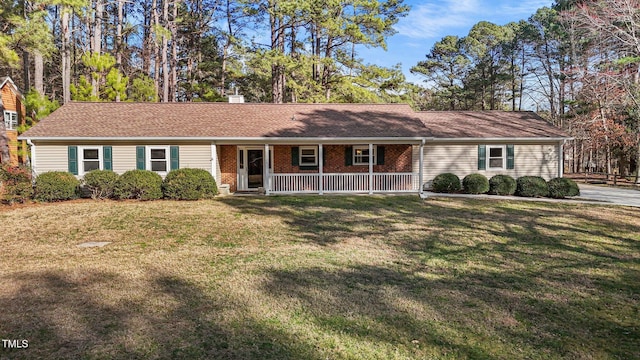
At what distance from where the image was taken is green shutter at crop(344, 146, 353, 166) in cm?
1738

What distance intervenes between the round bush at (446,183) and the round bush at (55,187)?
49.3 feet

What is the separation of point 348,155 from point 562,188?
30.5 ft

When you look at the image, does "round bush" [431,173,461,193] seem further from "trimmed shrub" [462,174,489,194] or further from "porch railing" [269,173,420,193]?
"porch railing" [269,173,420,193]

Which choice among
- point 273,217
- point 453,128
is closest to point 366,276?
point 273,217

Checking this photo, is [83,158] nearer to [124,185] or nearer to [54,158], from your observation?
[54,158]

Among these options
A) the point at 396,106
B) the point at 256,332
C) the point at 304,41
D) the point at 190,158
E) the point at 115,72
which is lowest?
the point at 256,332

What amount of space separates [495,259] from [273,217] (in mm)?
6364

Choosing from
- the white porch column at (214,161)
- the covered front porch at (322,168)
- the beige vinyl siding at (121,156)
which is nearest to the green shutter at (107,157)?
the beige vinyl siding at (121,156)

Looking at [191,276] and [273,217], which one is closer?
[191,276]

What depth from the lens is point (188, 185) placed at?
1391 centimetres

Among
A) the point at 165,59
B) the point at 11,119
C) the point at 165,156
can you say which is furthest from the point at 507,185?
the point at 11,119

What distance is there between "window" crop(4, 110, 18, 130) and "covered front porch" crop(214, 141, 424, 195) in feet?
45.3

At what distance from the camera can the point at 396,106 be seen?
20.2 metres

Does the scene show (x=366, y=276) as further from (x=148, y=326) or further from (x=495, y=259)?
(x=148, y=326)
